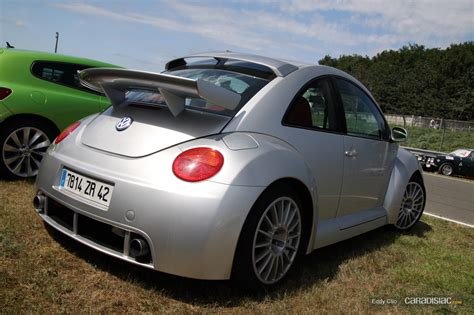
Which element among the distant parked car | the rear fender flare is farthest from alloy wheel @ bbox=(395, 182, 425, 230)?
the distant parked car

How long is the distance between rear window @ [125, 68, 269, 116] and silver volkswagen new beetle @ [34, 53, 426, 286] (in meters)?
0.01

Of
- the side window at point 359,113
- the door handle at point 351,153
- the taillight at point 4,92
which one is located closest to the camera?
the door handle at point 351,153

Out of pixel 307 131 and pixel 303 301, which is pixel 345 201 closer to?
pixel 307 131

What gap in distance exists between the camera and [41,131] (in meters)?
5.32

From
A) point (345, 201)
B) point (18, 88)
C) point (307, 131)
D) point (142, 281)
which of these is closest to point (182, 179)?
point (142, 281)

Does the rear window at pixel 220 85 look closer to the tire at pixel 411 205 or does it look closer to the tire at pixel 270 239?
the tire at pixel 270 239

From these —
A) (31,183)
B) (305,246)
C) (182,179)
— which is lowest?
(31,183)

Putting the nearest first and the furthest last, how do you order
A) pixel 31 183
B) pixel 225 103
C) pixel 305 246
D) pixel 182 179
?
pixel 182 179, pixel 225 103, pixel 305 246, pixel 31 183

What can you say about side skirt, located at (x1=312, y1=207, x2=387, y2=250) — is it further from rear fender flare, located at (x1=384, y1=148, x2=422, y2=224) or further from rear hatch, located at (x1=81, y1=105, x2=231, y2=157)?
rear hatch, located at (x1=81, y1=105, x2=231, y2=157)

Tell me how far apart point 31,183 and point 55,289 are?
2.79 m

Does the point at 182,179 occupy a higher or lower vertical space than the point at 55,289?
higher

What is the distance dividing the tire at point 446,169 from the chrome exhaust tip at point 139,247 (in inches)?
751

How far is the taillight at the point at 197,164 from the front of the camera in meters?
2.58

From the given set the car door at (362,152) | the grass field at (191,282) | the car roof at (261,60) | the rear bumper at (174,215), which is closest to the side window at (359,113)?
the car door at (362,152)
